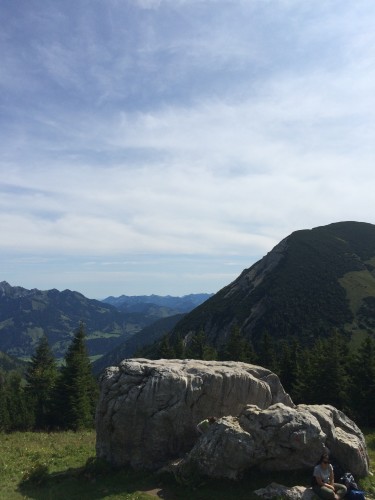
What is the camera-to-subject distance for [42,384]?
62.6 meters

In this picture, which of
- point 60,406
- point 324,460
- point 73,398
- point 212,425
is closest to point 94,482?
point 212,425

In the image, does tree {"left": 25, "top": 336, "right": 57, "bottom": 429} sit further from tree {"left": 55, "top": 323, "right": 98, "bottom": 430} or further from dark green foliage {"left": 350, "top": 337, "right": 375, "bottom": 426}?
dark green foliage {"left": 350, "top": 337, "right": 375, "bottom": 426}

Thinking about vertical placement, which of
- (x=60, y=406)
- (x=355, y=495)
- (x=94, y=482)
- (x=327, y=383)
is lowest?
(x=60, y=406)

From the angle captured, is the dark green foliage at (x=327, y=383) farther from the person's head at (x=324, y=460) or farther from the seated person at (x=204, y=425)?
the person's head at (x=324, y=460)

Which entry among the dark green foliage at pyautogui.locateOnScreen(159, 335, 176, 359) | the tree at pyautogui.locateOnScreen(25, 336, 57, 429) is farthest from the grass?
the dark green foliage at pyautogui.locateOnScreen(159, 335, 176, 359)

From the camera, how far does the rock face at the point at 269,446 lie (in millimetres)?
21359

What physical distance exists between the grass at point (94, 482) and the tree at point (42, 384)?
852 inches

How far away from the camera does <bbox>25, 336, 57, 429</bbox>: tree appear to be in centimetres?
5099

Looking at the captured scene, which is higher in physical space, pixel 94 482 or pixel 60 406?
pixel 94 482

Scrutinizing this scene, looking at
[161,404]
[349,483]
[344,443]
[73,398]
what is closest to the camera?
[349,483]

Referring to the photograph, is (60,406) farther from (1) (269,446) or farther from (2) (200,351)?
(2) (200,351)

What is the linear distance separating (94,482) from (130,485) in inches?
99.8

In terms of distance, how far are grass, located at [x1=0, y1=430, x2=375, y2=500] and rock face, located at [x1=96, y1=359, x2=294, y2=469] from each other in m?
1.43

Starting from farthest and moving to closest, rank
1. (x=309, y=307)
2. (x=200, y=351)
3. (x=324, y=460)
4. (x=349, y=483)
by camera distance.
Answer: (x=309, y=307), (x=200, y=351), (x=349, y=483), (x=324, y=460)
